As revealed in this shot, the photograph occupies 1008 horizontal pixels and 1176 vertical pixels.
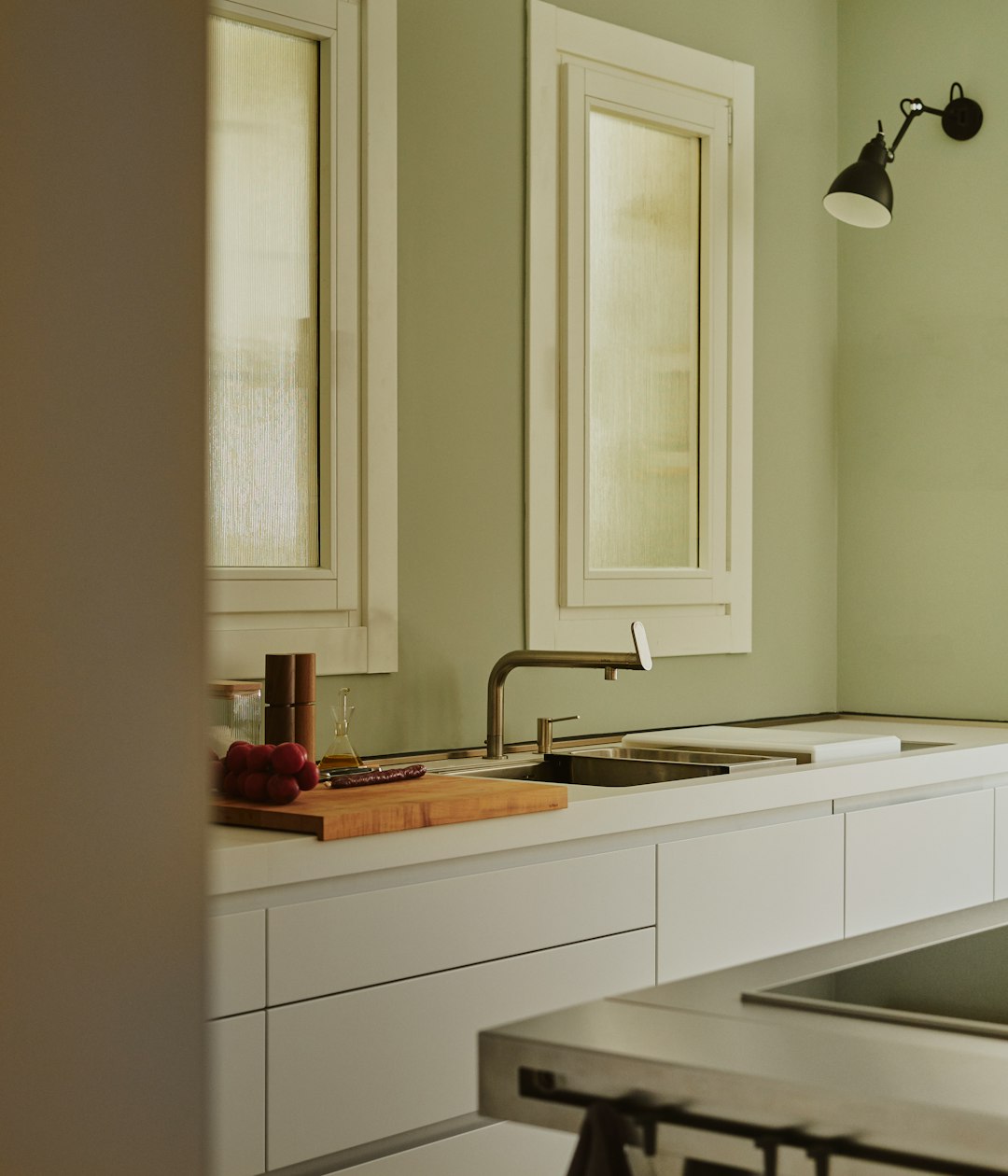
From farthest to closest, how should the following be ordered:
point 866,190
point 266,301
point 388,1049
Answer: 1. point 866,190
2. point 266,301
3. point 388,1049

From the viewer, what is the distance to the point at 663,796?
2484 mm

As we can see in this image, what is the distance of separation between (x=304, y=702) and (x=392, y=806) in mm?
479

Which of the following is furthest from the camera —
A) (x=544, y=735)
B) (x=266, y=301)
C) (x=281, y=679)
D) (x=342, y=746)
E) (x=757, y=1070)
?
(x=544, y=735)

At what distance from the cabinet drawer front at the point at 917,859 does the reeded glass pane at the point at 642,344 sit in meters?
0.86

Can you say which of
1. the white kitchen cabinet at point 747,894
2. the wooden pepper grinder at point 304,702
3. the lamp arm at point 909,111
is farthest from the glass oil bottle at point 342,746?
the lamp arm at point 909,111

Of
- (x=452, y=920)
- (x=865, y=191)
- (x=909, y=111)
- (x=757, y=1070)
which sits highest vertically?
(x=909, y=111)

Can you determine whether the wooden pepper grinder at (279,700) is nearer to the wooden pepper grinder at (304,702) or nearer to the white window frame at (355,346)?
the wooden pepper grinder at (304,702)

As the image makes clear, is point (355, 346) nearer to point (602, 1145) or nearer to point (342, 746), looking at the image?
point (342, 746)

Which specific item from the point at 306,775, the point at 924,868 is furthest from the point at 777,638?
the point at 306,775

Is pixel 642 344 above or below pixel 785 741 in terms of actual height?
above

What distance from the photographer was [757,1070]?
80 cm

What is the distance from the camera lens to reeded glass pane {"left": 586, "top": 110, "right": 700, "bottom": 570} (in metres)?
3.41

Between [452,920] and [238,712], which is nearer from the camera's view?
[452,920]

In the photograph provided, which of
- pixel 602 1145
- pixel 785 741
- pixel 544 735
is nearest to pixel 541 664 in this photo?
pixel 544 735
